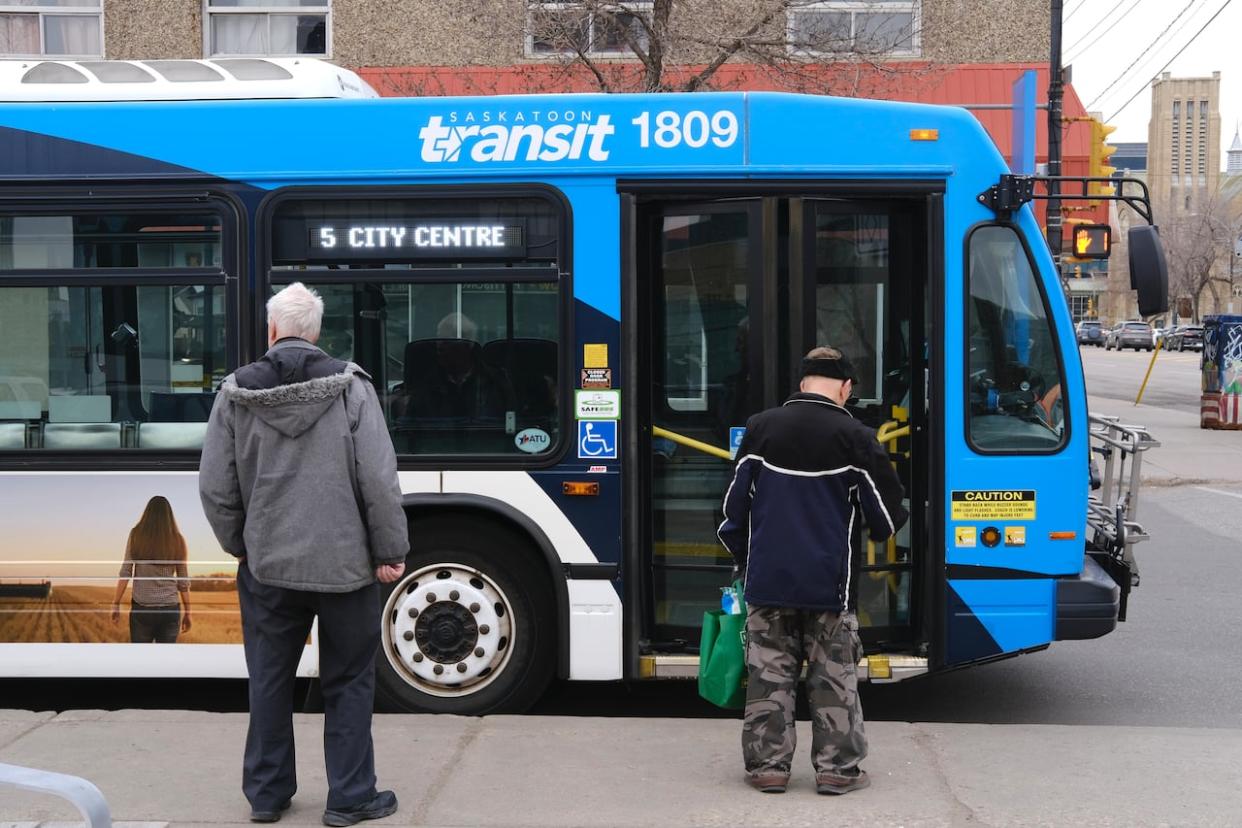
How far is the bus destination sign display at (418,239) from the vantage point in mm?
6043

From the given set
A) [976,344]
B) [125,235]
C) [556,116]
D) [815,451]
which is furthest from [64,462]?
[976,344]

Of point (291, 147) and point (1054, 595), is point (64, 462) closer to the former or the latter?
point (291, 147)

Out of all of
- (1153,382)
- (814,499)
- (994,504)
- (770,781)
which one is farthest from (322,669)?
(1153,382)

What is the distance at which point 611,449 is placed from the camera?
19.6 feet

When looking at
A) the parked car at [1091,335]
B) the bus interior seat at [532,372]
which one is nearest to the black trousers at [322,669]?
the bus interior seat at [532,372]

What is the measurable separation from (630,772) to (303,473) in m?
1.84

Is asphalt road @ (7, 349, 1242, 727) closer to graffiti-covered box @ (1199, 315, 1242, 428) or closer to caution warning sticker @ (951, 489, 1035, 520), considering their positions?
caution warning sticker @ (951, 489, 1035, 520)

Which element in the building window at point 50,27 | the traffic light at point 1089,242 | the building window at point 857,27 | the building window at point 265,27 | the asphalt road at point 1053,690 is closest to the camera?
the asphalt road at point 1053,690

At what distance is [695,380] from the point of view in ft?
20.0

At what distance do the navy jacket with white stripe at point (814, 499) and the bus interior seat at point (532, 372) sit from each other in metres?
1.47

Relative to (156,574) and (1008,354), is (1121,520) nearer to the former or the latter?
(1008,354)

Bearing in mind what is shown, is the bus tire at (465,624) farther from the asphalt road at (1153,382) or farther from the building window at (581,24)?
the asphalt road at (1153,382)

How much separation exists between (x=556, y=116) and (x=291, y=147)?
1215mm

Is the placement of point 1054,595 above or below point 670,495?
below
